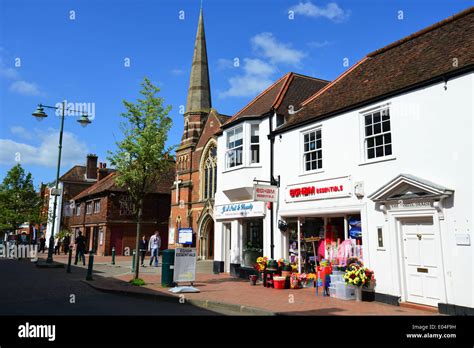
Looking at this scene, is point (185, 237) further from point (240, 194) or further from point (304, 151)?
point (304, 151)

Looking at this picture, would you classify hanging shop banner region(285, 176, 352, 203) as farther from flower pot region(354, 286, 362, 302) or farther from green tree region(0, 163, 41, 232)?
green tree region(0, 163, 41, 232)

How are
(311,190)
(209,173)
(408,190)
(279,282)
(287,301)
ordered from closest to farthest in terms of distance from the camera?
(408,190), (287,301), (279,282), (311,190), (209,173)

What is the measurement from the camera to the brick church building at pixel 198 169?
101 feet

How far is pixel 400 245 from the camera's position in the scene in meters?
10.6

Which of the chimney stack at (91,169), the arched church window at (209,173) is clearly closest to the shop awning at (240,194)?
the arched church window at (209,173)

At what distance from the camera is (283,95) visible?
1719cm

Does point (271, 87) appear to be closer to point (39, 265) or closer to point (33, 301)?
point (33, 301)

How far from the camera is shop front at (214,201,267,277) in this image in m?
16.4

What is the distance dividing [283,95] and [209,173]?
49.5 ft

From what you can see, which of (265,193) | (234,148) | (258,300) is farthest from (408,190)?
(234,148)

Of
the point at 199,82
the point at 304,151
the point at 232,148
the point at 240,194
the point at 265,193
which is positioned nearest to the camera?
the point at 304,151
